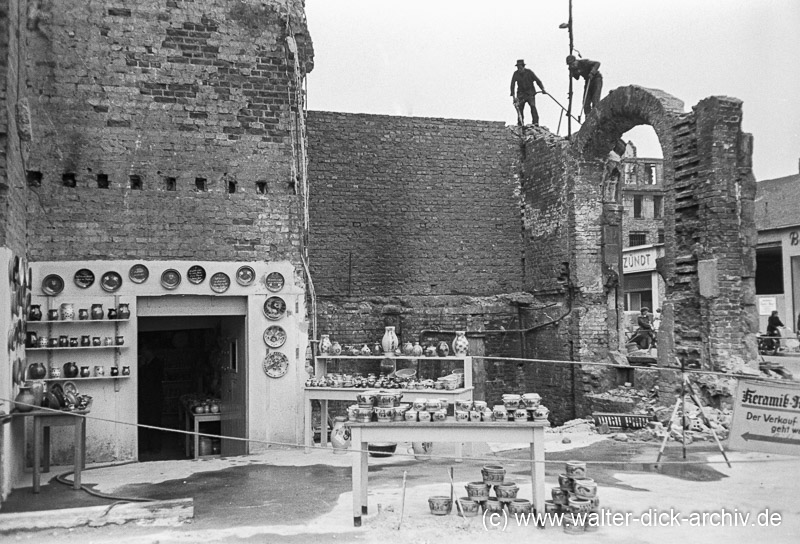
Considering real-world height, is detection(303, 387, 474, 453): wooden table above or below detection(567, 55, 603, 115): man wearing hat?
below

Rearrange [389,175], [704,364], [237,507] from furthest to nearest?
[389,175], [704,364], [237,507]

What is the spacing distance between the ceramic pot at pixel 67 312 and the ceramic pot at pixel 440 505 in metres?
5.36

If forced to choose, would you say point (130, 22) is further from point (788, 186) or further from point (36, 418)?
point (788, 186)

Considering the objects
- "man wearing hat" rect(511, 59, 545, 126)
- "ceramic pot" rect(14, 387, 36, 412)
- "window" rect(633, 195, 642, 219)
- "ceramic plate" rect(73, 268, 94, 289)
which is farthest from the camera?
"window" rect(633, 195, 642, 219)

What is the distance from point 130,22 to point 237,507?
652cm

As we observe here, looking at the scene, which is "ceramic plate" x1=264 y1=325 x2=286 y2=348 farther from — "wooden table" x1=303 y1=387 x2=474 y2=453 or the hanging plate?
"wooden table" x1=303 y1=387 x2=474 y2=453

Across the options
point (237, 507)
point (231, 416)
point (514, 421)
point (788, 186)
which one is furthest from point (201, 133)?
point (788, 186)

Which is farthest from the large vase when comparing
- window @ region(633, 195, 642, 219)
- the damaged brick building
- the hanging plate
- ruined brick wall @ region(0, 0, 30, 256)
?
window @ region(633, 195, 642, 219)

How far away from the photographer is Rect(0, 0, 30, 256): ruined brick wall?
299 inches

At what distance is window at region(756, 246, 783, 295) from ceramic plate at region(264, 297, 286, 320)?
64.4 ft

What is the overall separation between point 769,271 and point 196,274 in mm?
22263

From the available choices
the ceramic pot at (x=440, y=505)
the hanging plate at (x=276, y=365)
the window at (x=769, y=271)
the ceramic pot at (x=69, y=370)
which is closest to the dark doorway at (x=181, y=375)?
the hanging plate at (x=276, y=365)

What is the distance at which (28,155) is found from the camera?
369 inches

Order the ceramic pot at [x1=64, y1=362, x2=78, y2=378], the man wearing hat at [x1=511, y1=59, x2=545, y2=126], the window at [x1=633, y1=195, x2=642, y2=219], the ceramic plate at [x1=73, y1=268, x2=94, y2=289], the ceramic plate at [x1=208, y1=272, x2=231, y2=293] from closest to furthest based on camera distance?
the ceramic pot at [x1=64, y1=362, x2=78, y2=378] → the ceramic plate at [x1=73, y1=268, x2=94, y2=289] → the ceramic plate at [x1=208, y1=272, x2=231, y2=293] → the man wearing hat at [x1=511, y1=59, x2=545, y2=126] → the window at [x1=633, y1=195, x2=642, y2=219]
